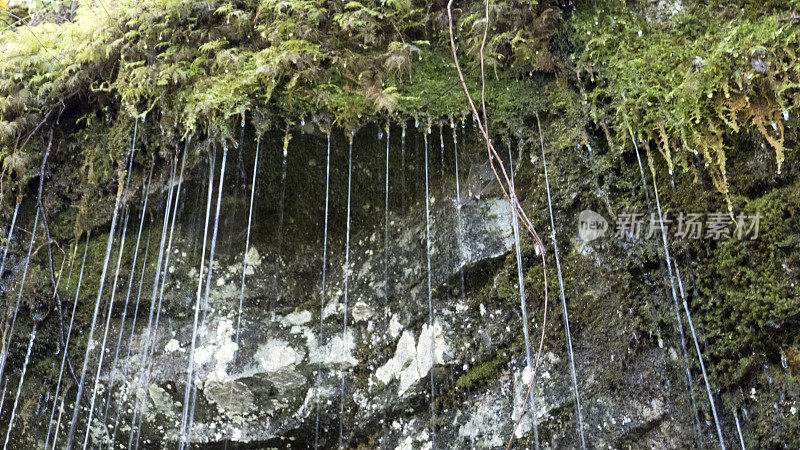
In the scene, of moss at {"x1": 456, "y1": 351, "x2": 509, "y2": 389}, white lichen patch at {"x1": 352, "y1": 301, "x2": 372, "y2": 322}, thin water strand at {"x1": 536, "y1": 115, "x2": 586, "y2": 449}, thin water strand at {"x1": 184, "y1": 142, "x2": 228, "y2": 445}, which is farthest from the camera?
white lichen patch at {"x1": 352, "y1": 301, "x2": 372, "y2": 322}

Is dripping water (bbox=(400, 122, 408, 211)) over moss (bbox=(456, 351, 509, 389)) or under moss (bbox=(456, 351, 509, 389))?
over

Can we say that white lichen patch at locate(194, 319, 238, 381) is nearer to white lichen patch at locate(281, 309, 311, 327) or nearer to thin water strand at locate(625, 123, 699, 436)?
white lichen patch at locate(281, 309, 311, 327)

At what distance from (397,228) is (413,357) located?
3.65 ft

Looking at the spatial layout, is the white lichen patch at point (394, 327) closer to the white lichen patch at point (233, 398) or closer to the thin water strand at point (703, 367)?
the white lichen patch at point (233, 398)

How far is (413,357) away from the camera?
4316 mm

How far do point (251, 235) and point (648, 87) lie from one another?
11.3 ft

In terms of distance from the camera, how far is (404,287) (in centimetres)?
459

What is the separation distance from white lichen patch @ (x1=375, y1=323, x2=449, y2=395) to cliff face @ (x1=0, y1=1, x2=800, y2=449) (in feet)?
0.09

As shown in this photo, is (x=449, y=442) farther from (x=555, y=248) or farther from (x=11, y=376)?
(x=11, y=376)

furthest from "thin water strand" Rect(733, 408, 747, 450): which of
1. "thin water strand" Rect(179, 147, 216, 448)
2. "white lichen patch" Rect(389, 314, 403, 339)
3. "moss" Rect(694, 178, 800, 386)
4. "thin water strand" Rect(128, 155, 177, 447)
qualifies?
"thin water strand" Rect(128, 155, 177, 447)

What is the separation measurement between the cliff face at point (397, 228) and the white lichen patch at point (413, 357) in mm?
26

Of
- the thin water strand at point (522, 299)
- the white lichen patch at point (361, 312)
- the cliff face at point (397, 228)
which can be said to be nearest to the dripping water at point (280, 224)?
the cliff face at point (397, 228)

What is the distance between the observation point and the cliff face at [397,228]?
3.31 metres

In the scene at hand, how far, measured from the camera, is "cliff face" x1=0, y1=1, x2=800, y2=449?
3307 mm
